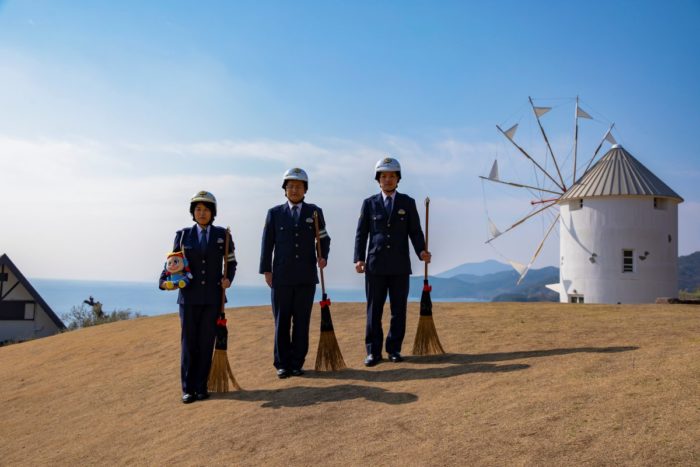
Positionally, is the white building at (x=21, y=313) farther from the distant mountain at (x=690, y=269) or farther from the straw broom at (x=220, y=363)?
the distant mountain at (x=690, y=269)

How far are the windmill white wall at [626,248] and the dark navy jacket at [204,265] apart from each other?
20633 millimetres

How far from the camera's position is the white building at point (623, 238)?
80.1 ft

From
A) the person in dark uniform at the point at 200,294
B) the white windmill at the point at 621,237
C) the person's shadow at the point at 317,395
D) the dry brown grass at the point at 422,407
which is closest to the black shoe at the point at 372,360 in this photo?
the dry brown grass at the point at 422,407

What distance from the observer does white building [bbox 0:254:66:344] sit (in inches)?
1121

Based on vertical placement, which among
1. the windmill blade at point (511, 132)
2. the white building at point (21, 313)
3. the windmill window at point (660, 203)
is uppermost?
the windmill blade at point (511, 132)

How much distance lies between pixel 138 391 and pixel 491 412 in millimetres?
5170

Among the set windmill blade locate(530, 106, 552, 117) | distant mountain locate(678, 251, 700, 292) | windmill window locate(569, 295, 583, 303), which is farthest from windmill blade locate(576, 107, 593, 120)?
distant mountain locate(678, 251, 700, 292)

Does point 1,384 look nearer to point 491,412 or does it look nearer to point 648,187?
point 491,412

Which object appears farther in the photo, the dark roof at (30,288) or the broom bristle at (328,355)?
the dark roof at (30,288)

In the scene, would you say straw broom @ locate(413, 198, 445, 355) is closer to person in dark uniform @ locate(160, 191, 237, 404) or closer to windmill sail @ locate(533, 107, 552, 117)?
person in dark uniform @ locate(160, 191, 237, 404)

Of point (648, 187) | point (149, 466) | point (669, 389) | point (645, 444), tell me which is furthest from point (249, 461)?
point (648, 187)

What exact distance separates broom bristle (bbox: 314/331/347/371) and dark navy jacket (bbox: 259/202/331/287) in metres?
0.70

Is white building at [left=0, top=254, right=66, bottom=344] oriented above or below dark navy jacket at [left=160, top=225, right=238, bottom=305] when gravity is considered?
below

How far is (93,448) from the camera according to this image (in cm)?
638
